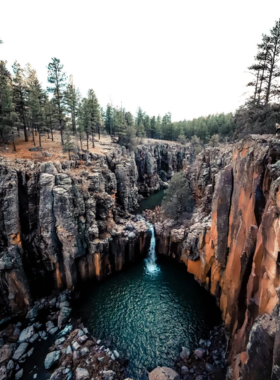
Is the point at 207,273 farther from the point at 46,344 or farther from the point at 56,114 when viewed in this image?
the point at 56,114

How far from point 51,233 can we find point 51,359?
1147cm

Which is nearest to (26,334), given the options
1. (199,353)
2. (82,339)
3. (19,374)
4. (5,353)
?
(5,353)

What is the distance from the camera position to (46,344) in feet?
53.5

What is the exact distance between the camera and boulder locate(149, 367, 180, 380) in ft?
43.9

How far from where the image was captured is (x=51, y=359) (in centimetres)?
1494

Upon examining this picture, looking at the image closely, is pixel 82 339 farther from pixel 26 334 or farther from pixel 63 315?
pixel 26 334

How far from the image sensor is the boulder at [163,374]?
1337 cm

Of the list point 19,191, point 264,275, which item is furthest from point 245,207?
point 19,191

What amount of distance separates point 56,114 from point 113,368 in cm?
3827

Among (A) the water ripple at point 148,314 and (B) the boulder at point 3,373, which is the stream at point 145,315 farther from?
(B) the boulder at point 3,373

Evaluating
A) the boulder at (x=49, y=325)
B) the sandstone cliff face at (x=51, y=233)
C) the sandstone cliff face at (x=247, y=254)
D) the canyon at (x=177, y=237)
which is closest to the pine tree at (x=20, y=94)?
the canyon at (x=177, y=237)

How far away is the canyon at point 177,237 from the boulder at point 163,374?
410 centimetres

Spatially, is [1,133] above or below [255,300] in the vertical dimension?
above

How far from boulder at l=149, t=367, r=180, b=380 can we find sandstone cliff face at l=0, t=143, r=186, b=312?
1232cm
